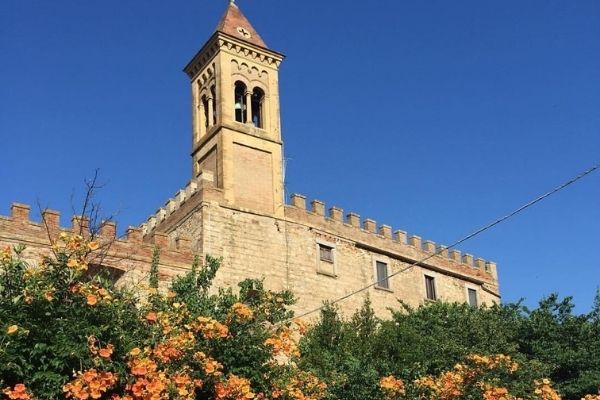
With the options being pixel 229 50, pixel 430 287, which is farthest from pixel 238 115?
pixel 430 287

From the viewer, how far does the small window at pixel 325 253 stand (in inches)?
1163

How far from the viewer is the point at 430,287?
3341 centimetres

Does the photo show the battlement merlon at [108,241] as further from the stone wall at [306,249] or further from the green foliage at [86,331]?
the green foliage at [86,331]

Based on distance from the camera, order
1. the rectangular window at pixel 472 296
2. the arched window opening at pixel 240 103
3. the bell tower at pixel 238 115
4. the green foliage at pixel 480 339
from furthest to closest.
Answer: the rectangular window at pixel 472 296 < the arched window opening at pixel 240 103 < the bell tower at pixel 238 115 < the green foliage at pixel 480 339

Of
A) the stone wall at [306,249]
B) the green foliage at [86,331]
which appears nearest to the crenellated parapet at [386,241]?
the stone wall at [306,249]

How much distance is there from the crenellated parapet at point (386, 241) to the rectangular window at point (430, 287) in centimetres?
48

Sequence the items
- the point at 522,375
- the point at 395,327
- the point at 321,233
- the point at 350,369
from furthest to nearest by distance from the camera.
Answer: the point at 321,233 < the point at 395,327 < the point at 522,375 < the point at 350,369

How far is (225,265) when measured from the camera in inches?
1044

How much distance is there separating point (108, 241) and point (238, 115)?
7301mm

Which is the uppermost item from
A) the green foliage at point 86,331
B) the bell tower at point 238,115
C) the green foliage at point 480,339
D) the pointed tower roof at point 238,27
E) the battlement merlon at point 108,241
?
the pointed tower roof at point 238,27

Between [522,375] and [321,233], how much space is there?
30.4 ft

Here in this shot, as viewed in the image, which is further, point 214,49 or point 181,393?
point 214,49

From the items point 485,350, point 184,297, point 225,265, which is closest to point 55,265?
point 184,297

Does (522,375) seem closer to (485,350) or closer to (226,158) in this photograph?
(485,350)
